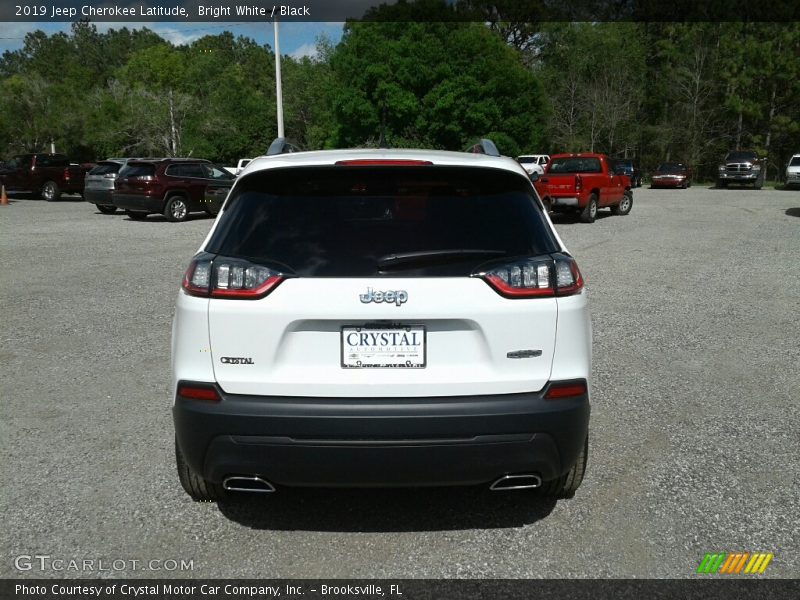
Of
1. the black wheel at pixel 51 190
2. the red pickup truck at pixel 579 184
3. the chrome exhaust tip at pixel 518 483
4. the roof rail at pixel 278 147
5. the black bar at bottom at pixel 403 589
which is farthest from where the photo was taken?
the black wheel at pixel 51 190

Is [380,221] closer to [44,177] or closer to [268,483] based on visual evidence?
[268,483]

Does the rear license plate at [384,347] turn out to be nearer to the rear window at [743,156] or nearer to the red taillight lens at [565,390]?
the red taillight lens at [565,390]

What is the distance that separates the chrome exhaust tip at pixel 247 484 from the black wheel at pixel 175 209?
18.8 m

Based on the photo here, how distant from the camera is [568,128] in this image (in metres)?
56.6

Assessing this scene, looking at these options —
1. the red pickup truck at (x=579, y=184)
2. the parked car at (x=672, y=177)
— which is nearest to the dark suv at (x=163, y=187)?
the red pickup truck at (x=579, y=184)

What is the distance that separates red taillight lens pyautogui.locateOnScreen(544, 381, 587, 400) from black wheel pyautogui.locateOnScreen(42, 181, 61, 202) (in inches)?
1230

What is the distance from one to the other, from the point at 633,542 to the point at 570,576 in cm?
46

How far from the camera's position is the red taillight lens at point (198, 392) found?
3.06 meters

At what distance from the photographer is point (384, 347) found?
9.91 feet

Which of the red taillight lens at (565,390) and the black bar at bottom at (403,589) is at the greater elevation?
the red taillight lens at (565,390)

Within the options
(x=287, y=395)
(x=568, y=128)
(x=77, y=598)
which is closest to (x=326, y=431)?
(x=287, y=395)

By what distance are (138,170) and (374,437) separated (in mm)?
19729

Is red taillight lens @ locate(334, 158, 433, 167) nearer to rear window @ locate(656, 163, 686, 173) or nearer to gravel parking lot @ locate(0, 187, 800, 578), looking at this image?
gravel parking lot @ locate(0, 187, 800, 578)

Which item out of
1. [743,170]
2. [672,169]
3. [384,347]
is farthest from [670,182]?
[384,347]
